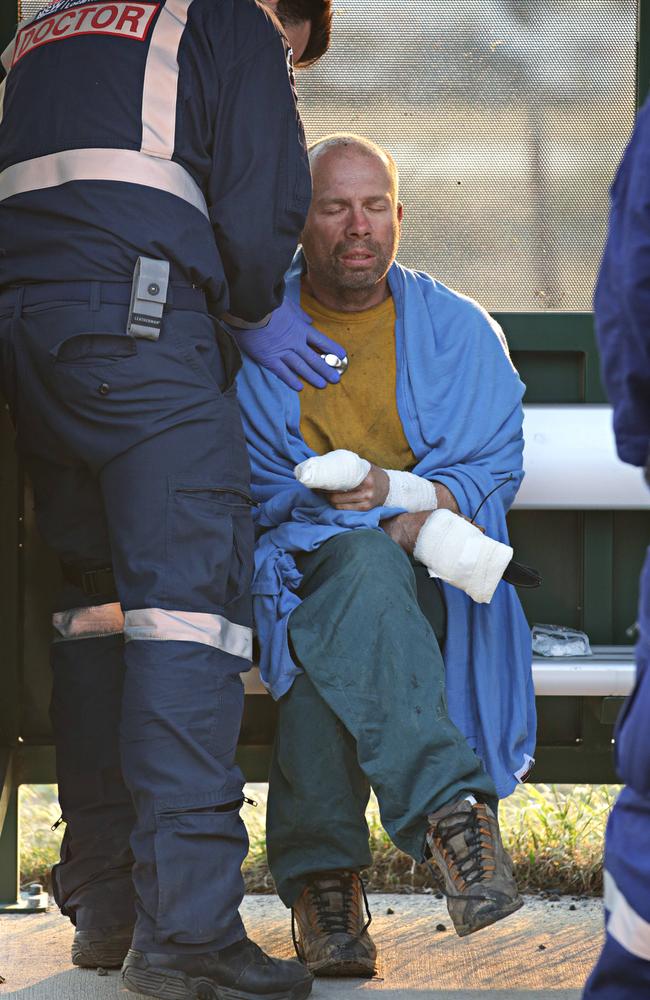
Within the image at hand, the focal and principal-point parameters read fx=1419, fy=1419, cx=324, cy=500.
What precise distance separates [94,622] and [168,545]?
476mm

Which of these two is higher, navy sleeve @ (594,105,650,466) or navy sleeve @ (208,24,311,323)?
navy sleeve @ (208,24,311,323)

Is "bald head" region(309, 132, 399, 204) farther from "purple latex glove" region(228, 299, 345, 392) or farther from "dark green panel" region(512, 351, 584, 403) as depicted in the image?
"dark green panel" region(512, 351, 584, 403)

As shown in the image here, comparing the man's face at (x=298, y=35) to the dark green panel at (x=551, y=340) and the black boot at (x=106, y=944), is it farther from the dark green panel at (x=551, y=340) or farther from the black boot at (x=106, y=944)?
the black boot at (x=106, y=944)

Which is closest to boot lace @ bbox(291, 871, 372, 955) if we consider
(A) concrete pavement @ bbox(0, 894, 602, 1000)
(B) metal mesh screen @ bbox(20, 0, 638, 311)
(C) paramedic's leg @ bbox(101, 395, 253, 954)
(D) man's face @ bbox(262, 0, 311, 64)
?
(A) concrete pavement @ bbox(0, 894, 602, 1000)

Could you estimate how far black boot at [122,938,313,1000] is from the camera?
97.9 inches

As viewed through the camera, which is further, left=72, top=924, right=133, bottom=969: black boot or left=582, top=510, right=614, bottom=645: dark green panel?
left=582, top=510, right=614, bottom=645: dark green panel

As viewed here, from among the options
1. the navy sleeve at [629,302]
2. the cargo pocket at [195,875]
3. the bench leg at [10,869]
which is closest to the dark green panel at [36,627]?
the bench leg at [10,869]

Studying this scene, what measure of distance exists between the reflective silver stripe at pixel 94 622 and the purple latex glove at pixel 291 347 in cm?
66

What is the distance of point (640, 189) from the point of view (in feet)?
4.87

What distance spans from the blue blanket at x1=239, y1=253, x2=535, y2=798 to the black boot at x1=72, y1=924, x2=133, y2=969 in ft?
1.88

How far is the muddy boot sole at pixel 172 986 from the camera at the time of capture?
2486 millimetres

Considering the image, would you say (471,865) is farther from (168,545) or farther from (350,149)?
(350,149)

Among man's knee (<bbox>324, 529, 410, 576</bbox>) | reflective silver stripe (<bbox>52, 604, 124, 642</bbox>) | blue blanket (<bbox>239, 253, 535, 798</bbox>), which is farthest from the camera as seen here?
blue blanket (<bbox>239, 253, 535, 798</bbox>)

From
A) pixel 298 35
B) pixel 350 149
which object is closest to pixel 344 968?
pixel 350 149
